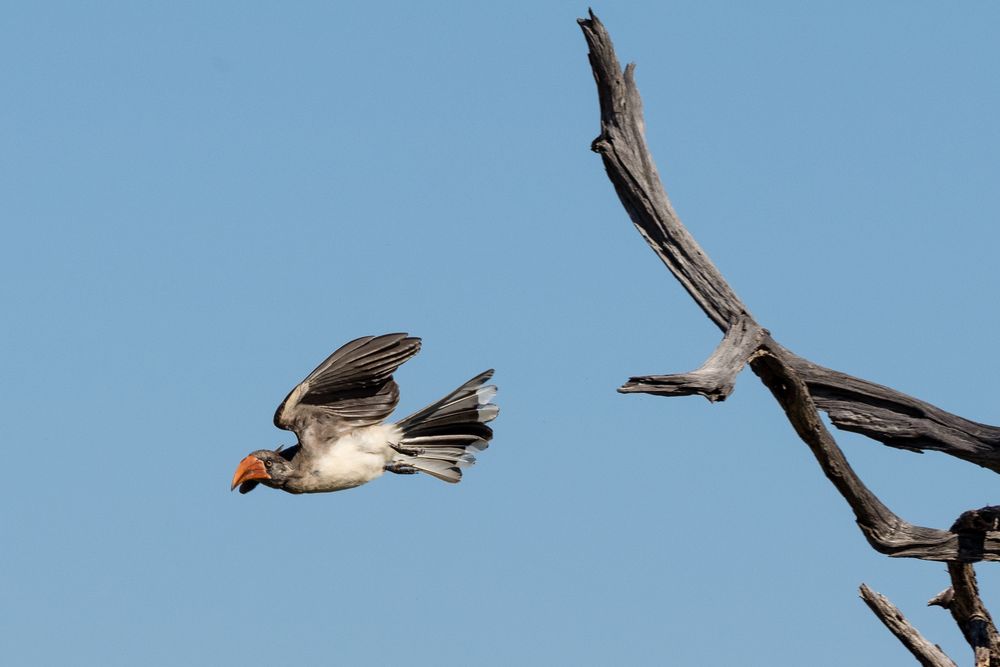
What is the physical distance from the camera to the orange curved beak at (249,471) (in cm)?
856

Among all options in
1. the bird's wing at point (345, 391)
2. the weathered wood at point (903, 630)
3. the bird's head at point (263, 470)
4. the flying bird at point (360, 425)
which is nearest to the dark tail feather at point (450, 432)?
the flying bird at point (360, 425)

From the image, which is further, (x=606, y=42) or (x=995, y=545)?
(x=995, y=545)

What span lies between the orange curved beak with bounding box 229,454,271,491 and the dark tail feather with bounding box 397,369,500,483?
0.98 meters

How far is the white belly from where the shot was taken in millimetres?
8727

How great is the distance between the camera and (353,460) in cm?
879

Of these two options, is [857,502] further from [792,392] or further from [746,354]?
[746,354]

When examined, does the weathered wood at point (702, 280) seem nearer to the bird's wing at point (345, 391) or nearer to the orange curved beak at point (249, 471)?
the bird's wing at point (345, 391)

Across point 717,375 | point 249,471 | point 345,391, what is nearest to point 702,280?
point 717,375

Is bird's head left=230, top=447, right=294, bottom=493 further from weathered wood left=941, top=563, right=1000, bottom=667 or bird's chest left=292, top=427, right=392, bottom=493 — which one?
weathered wood left=941, top=563, right=1000, bottom=667

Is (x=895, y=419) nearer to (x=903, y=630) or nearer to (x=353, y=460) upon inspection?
(x=903, y=630)

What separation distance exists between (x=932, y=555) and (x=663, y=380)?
270 centimetres

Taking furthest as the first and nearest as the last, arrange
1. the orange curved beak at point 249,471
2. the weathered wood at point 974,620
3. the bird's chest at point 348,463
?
the bird's chest at point 348,463, the orange curved beak at point 249,471, the weathered wood at point 974,620

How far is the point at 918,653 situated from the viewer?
8102 millimetres

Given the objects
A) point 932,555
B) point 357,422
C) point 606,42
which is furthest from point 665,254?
point 357,422
